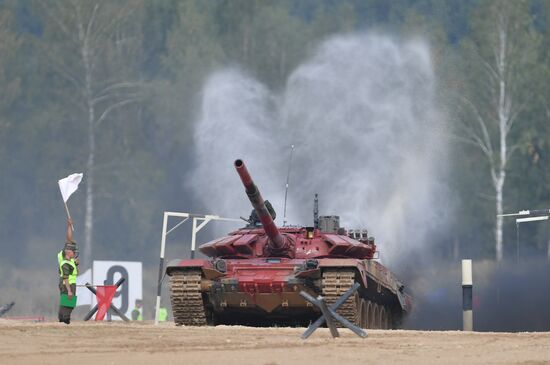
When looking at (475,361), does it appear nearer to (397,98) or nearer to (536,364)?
(536,364)

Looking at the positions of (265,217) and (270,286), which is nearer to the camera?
(270,286)

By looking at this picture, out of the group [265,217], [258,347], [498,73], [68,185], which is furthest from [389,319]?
[498,73]

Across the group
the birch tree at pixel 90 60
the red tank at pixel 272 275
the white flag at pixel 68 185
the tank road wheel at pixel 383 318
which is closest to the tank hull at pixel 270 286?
the red tank at pixel 272 275

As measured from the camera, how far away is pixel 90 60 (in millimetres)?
64188

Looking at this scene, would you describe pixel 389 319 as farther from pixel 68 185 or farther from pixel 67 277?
pixel 67 277

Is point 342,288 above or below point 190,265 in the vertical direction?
below

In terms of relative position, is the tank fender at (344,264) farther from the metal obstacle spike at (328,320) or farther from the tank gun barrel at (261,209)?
the metal obstacle spike at (328,320)

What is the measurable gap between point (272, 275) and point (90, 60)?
38.7 m

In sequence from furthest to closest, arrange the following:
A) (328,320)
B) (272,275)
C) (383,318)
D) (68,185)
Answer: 1. (383,318)
2. (68,185)
3. (272,275)
4. (328,320)

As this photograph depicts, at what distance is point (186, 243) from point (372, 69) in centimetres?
1800

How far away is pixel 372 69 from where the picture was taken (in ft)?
169

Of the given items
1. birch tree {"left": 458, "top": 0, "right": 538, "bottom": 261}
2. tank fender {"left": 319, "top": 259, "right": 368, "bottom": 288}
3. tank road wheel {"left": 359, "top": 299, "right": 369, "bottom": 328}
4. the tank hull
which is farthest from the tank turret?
birch tree {"left": 458, "top": 0, "right": 538, "bottom": 261}

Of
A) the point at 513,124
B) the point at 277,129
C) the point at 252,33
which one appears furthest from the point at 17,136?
the point at 513,124

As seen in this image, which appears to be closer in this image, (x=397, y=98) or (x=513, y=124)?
(x=397, y=98)
